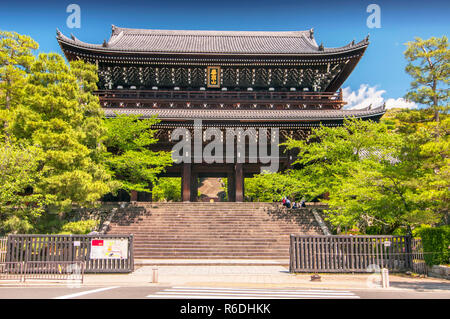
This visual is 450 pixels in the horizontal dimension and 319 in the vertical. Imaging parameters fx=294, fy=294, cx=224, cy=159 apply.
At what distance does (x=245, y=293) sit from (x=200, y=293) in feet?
4.21

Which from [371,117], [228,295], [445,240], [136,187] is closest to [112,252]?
[228,295]

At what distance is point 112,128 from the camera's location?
19516 mm

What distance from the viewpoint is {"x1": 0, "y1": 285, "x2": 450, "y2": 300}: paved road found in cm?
790

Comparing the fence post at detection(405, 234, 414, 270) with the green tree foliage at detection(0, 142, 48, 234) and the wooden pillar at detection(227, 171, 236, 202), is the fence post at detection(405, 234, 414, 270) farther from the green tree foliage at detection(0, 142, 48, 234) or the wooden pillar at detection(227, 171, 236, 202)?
the wooden pillar at detection(227, 171, 236, 202)

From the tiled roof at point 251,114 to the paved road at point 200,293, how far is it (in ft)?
47.3

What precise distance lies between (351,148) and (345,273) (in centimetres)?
816

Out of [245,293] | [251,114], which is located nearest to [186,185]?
[251,114]

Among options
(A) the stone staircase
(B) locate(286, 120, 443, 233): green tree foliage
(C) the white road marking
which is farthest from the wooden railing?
(C) the white road marking

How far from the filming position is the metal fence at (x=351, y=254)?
475 inches

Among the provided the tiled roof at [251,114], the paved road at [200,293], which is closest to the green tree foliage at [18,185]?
the paved road at [200,293]

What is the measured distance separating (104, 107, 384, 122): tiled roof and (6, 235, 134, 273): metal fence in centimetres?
1131

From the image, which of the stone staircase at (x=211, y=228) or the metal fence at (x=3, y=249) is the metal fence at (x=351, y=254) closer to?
the stone staircase at (x=211, y=228)

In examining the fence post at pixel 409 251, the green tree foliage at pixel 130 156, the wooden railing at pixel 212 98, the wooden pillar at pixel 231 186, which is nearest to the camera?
the fence post at pixel 409 251

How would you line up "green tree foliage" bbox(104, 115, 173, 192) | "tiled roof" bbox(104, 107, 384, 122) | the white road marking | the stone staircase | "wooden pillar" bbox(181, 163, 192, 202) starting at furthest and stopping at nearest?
"wooden pillar" bbox(181, 163, 192, 202) < "tiled roof" bbox(104, 107, 384, 122) < "green tree foliage" bbox(104, 115, 173, 192) < the stone staircase < the white road marking
